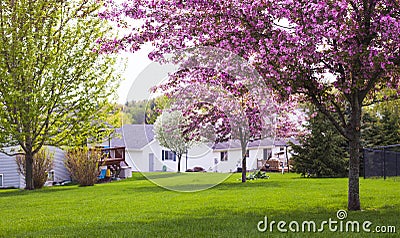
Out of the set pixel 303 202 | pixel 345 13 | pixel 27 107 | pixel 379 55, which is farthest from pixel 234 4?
pixel 27 107

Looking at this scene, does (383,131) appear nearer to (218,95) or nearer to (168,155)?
(218,95)

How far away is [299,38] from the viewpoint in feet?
29.5

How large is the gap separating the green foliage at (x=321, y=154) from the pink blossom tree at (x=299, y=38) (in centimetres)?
1598

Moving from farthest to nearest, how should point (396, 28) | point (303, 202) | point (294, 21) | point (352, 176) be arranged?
point (303, 202)
point (352, 176)
point (294, 21)
point (396, 28)

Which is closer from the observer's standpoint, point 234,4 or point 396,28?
point 396,28

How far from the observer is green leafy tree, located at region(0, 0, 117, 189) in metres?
20.3

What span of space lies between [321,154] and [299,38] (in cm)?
1794

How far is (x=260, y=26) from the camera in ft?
30.7

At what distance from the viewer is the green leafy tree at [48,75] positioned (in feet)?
66.5

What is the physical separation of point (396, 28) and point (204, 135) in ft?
11.8

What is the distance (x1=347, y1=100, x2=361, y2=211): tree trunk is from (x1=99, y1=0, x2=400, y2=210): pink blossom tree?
18mm

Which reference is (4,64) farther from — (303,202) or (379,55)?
(379,55)

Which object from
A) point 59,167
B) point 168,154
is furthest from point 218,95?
point 59,167

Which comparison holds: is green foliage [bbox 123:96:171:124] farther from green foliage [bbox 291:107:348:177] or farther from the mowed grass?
green foliage [bbox 291:107:348:177]
